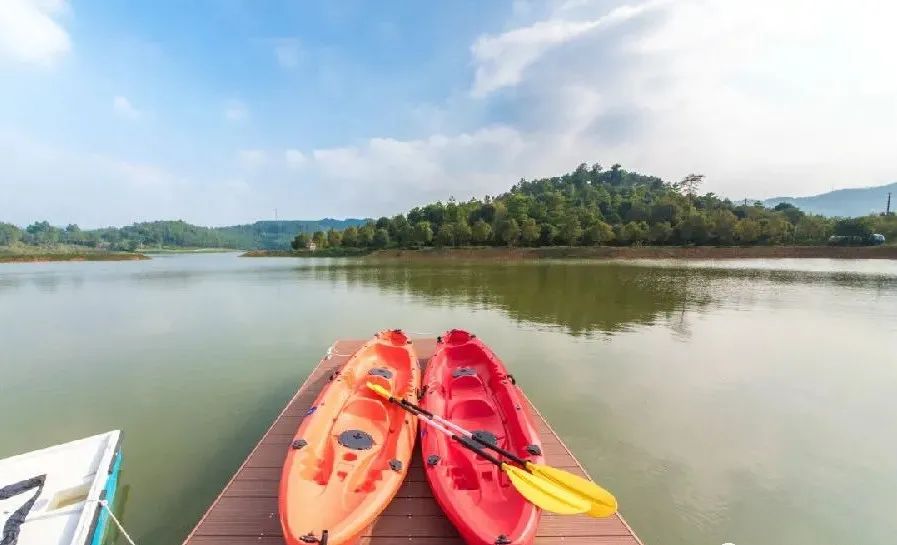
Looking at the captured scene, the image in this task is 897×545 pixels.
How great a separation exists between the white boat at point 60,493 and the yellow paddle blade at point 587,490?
508 cm

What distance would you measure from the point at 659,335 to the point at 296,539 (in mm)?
14773

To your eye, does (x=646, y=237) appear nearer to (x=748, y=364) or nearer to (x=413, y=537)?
(x=748, y=364)

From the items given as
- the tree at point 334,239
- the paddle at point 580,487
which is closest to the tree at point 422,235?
the tree at point 334,239

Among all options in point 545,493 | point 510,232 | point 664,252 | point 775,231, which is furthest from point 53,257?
point 775,231

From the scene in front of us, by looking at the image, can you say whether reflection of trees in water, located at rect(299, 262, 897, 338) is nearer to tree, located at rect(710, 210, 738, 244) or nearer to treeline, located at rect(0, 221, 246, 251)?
tree, located at rect(710, 210, 738, 244)

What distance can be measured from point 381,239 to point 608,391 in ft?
241

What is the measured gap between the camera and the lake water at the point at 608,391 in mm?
5902

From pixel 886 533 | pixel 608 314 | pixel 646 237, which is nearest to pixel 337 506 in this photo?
pixel 886 533

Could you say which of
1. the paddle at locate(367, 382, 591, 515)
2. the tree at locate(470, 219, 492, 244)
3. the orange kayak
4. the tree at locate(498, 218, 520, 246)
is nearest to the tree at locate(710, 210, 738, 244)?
the tree at locate(498, 218, 520, 246)

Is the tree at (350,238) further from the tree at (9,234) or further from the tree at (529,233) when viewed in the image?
the tree at (9,234)

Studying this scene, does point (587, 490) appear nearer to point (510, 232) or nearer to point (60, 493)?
point (60, 493)

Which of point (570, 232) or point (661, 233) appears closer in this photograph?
point (661, 233)

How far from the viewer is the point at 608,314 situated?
18656 mm

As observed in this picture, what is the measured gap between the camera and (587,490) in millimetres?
4234
